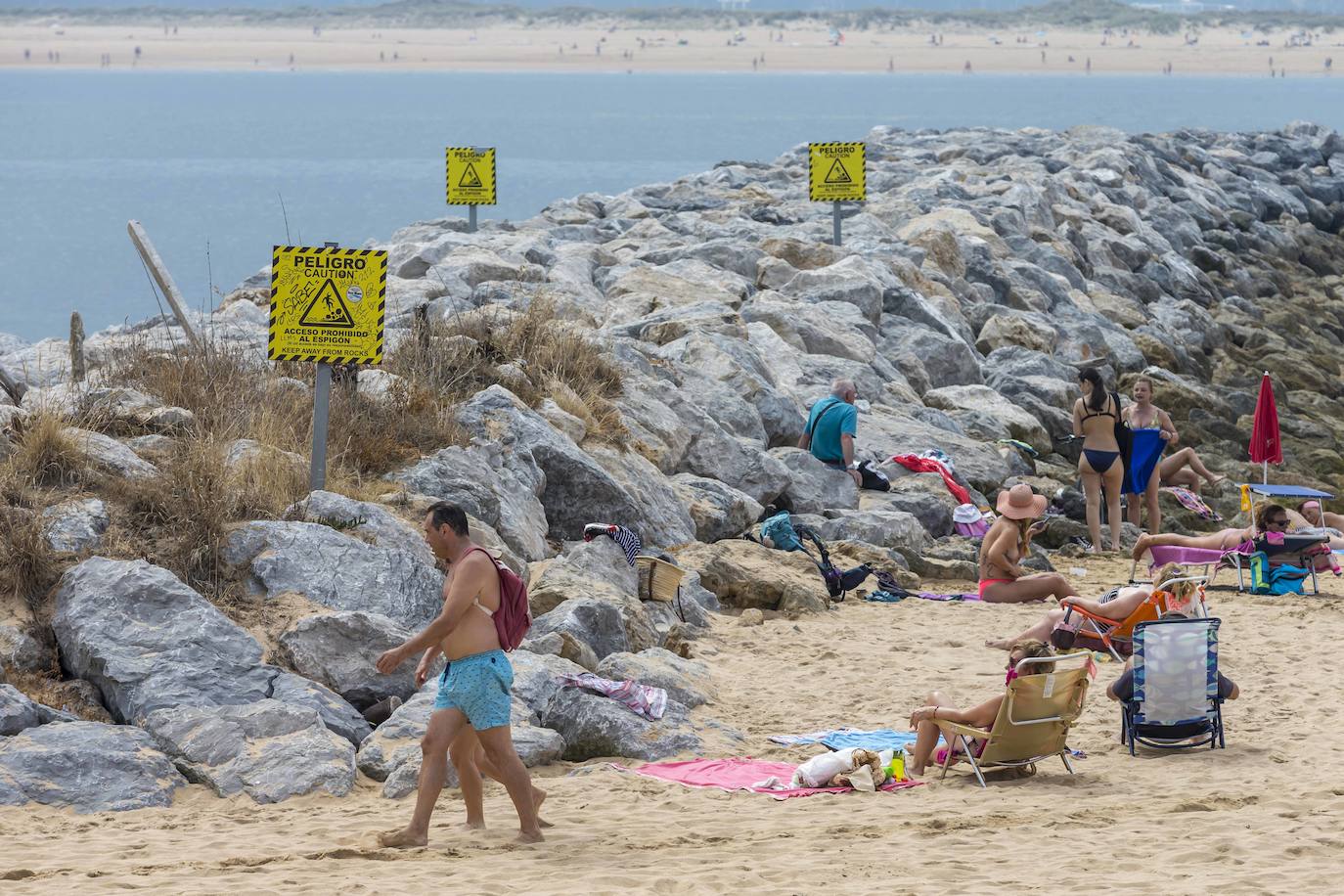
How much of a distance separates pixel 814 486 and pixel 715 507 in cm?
126

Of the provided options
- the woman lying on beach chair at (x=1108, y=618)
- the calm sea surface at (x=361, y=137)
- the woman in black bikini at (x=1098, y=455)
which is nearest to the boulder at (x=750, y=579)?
the woman lying on beach chair at (x=1108, y=618)

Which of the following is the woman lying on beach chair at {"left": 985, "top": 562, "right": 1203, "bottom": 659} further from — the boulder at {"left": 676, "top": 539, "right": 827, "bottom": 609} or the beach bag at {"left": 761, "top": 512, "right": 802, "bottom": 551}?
the beach bag at {"left": 761, "top": 512, "right": 802, "bottom": 551}

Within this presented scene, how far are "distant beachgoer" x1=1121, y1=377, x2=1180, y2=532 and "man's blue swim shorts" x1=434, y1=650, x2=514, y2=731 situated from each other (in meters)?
8.60

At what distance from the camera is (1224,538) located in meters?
12.6

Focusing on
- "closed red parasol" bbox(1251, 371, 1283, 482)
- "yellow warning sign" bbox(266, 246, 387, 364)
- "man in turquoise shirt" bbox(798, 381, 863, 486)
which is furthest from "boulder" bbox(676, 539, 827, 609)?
"closed red parasol" bbox(1251, 371, 1283, 482)

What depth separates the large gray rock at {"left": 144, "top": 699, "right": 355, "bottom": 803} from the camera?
7664 mm

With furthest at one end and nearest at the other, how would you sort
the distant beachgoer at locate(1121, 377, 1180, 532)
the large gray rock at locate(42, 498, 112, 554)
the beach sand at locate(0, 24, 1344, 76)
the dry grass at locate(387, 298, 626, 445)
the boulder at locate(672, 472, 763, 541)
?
1. the beach sand at locate(0, 24, 1344, 76)
2. the distant beachgoer at locate(1121, 377, 1180, 532)
3. the boulder at locate(672, 472, 763, 541)
4. the dry grass at locate(387, 298, 626, 445)
5. the large gray rock at locate(42, 498, 112, 554)

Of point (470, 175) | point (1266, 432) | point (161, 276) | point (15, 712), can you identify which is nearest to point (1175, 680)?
point (15, 712)

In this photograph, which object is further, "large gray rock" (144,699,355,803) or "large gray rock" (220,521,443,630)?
"large gray rock" (220,521,443,630)

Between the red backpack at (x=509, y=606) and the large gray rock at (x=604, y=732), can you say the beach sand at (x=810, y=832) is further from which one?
the red backpack at (x=509, y=606)

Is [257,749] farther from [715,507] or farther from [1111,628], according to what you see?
[715,507]

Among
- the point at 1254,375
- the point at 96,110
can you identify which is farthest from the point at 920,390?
the point at 96,110

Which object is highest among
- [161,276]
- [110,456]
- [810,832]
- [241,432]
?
[161,276]

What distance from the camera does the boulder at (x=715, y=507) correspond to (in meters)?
12.5
